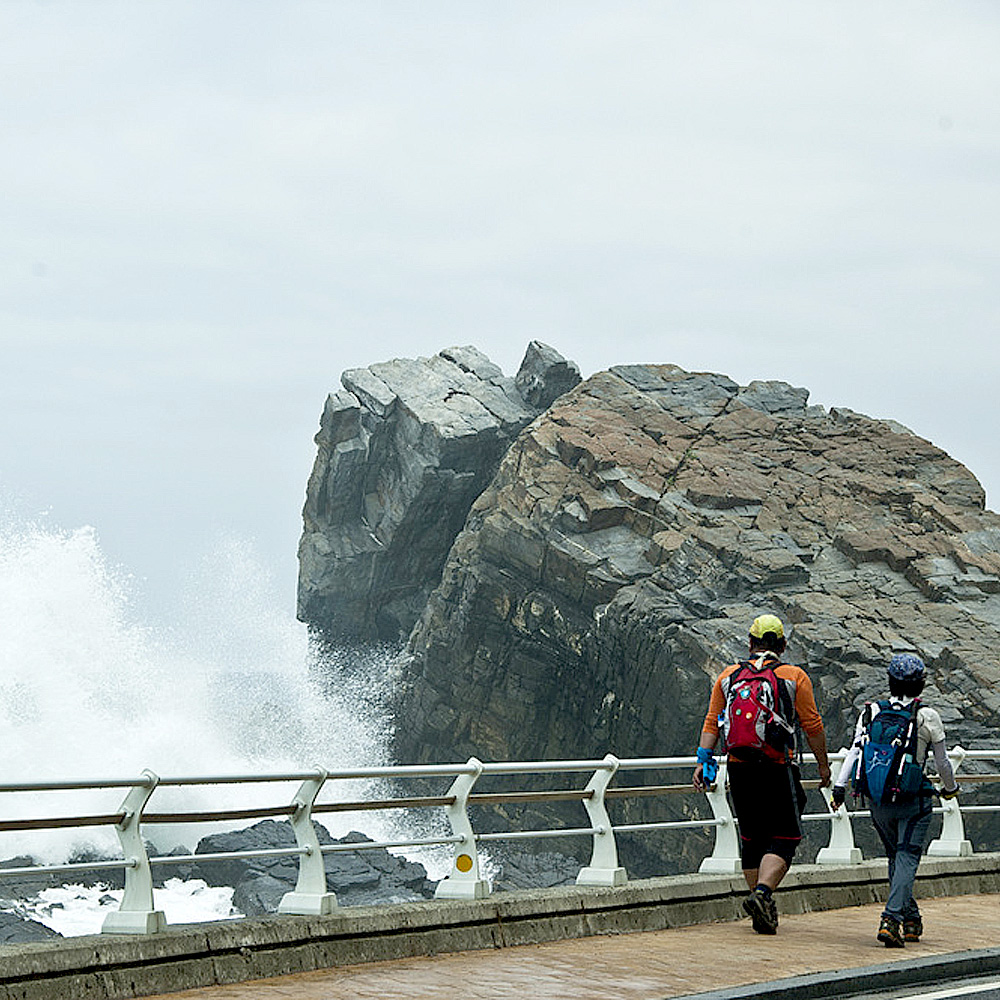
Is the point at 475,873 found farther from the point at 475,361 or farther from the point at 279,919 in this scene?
the point at 475,361

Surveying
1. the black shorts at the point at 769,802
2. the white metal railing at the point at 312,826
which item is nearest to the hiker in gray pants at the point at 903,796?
the black shorts at the point at 769,802

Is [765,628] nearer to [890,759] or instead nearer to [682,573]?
[890,759]

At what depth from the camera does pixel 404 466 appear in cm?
8762

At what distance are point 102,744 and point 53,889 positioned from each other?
36.9 metres

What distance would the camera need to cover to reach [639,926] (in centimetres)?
951

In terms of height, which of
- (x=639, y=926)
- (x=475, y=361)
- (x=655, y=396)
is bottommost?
(x=639, y=926)

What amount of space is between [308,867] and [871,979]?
293cm

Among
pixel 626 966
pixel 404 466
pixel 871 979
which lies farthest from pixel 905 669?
pixel 404 466

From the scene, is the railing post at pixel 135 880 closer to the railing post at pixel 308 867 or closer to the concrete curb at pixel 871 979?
the railing post at pixel 308 867

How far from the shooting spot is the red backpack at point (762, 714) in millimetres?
8859

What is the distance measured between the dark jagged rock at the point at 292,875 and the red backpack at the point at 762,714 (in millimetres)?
32675

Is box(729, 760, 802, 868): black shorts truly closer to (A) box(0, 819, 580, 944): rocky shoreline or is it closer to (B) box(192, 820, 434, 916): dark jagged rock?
(A) box(0, 819, 580, 944): rocky shoreline

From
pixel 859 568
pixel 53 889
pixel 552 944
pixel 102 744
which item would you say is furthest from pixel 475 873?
pixel 102 744

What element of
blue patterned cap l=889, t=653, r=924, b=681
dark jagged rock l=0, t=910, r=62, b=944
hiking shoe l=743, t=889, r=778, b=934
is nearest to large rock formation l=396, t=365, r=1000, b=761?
dark jagged rock l=0, t=910, r=62, b=944
